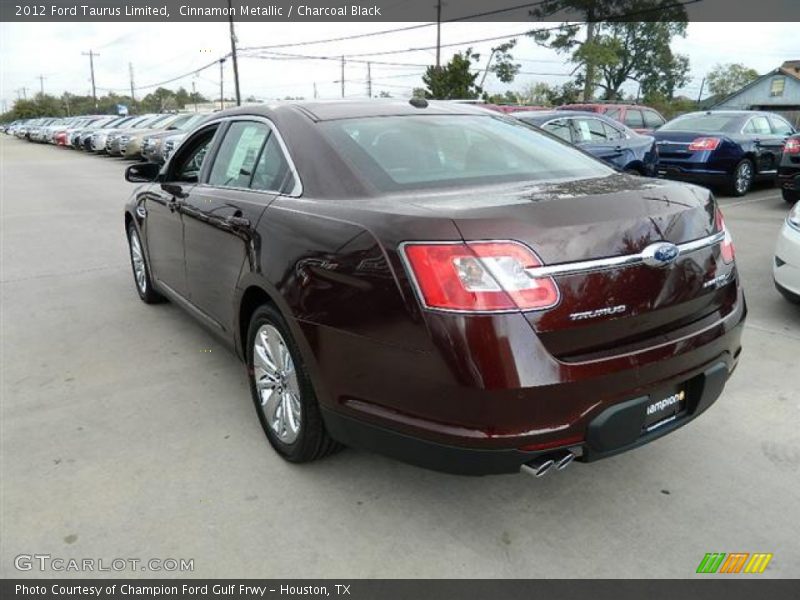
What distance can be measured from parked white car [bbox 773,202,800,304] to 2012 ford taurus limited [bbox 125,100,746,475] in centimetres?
218

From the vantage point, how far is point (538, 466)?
7.16 ft

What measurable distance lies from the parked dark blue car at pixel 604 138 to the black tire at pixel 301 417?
7.57m

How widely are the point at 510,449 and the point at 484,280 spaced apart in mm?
554

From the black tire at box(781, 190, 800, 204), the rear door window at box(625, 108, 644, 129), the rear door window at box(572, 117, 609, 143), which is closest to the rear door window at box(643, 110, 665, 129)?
the rear door window at box(625, 108, 644, 129)

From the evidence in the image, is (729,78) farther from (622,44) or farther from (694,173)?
(694,173)

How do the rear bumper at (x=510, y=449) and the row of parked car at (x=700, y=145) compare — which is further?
the row of parked car at (x=700, y=145)

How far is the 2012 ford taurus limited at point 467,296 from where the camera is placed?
2.06m

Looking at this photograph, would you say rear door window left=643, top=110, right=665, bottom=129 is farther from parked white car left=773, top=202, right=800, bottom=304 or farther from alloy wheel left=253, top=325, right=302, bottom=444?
alloy wheel left=253, top=325, right=302, bottom=444

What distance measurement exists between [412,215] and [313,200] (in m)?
0.62

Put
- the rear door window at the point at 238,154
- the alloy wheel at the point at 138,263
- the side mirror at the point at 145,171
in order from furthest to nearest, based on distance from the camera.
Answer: the alloy wheel at the point at 138,263, the side mirror at the point at 145,171, the rear door window at the point at 238,154

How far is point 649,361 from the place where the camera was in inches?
88.6

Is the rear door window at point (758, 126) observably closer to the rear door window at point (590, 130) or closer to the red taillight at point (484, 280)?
the rear door window at point (590, 130)

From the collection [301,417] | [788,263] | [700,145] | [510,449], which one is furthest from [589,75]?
[510,449]
